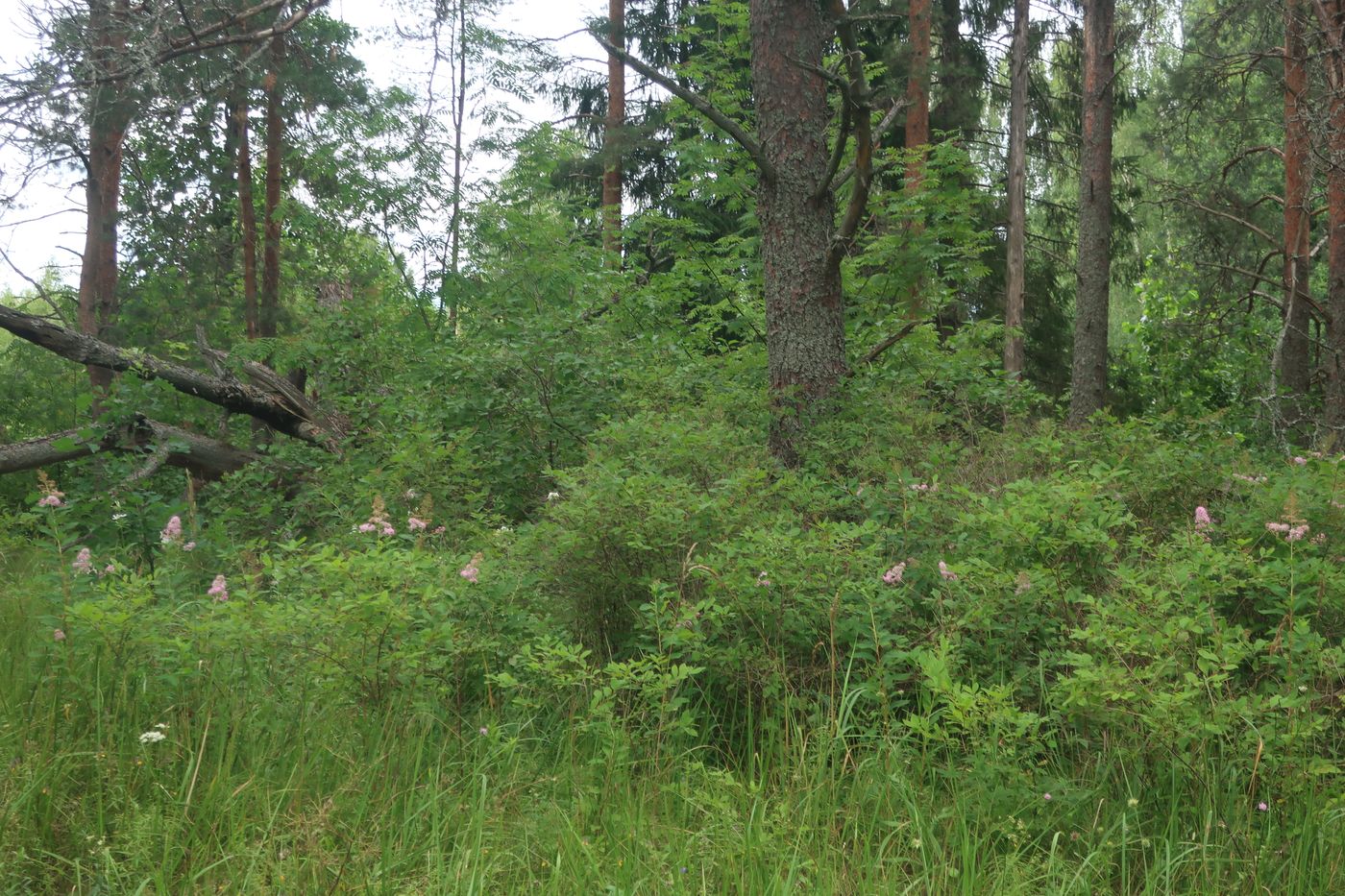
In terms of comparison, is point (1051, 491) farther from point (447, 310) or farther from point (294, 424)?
point (447, 310)

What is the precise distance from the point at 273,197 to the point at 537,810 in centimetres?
1115

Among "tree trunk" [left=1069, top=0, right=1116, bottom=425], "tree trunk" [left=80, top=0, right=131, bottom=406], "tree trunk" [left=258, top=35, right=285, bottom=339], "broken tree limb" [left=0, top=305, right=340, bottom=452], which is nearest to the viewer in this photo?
"broken tree limb" [left=0, top=305, right=340, bottom=452]

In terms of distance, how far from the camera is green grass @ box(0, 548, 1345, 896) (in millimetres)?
2359

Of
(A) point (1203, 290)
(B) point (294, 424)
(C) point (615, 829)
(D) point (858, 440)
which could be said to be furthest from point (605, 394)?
(A) point (1203, 290)

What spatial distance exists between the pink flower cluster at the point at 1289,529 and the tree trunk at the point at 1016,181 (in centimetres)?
1049

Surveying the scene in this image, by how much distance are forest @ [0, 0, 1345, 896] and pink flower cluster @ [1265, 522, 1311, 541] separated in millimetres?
61

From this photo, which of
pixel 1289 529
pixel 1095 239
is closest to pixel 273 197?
pixel 1095 239

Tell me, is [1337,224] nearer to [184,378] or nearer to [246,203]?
[184,378]

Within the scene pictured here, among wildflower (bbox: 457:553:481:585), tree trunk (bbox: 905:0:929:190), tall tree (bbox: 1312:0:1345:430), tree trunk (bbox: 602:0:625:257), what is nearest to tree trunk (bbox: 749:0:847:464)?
wildflower (bbox: 457:553:481:585)

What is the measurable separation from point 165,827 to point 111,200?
11854 mm

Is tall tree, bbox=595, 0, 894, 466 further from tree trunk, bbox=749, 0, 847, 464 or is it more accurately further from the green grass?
the green grass

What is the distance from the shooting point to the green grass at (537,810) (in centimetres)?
236

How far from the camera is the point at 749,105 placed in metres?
13.9

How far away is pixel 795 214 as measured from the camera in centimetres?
637
